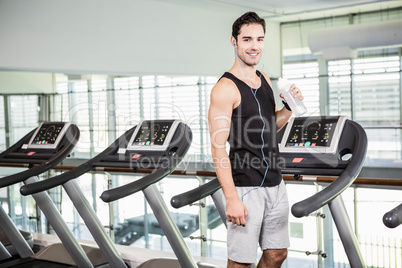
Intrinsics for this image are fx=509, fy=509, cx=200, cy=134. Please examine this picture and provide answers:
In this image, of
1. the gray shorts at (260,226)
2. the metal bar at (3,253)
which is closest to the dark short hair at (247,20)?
the gray shorts at (260,226)

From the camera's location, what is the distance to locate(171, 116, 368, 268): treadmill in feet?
6.45

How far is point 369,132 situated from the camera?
38.3ft

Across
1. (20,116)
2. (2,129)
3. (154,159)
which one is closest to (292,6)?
(20,116)

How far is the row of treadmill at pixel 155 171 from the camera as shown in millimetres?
2033

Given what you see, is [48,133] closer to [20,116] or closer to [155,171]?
[155,171]

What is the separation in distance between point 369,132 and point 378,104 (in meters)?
0.67

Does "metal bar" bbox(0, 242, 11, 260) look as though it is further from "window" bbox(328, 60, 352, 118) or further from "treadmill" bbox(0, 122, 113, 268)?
"window" bbox(328, 60, 352, 118)

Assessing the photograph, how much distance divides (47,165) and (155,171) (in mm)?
843

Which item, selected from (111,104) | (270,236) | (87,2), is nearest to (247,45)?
(270,236)

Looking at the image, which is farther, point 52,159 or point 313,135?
point 52,159

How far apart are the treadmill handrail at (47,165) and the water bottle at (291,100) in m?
1.57

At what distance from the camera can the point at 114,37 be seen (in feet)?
23.5

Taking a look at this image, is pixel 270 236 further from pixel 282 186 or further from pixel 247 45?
pixel 247 45

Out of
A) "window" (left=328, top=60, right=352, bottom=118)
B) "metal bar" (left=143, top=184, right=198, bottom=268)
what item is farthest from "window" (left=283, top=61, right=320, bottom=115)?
"metal bar" (left=143, top=184, right=198, bottom=268)
